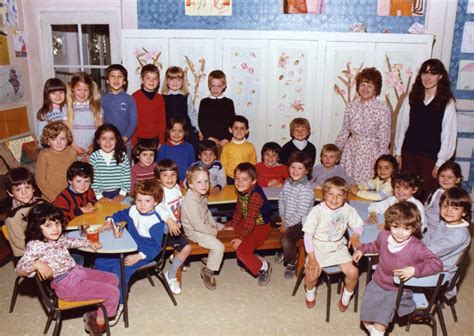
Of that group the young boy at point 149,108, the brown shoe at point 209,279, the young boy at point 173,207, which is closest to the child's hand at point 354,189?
the brown shoe at point 209,279

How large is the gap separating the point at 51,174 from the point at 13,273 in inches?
43.9

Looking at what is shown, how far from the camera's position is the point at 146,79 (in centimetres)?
→ 482

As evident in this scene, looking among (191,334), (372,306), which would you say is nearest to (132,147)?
(191,334)

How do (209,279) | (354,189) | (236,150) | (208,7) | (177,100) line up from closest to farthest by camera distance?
(209,279), (354,189), (236,150), (177,100), (208,7)

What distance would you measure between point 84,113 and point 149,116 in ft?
2.25

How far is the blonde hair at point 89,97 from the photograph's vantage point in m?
4.53

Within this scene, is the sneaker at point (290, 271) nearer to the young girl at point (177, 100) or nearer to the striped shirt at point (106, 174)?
the striped shirt at point (106, 174)

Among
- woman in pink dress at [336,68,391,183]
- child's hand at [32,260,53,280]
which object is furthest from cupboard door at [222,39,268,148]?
child's hand at [32,260,53,280]

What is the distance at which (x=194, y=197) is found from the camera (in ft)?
12.8

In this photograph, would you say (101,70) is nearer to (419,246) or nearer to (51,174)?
(51,174)

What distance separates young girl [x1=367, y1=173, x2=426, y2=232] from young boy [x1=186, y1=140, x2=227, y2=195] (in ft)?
5.00

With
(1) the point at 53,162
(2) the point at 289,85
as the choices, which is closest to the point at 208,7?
(2) the point at 289,85

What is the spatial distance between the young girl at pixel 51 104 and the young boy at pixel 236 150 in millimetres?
Result: 1734

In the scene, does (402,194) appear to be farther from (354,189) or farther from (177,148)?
(177,148)
